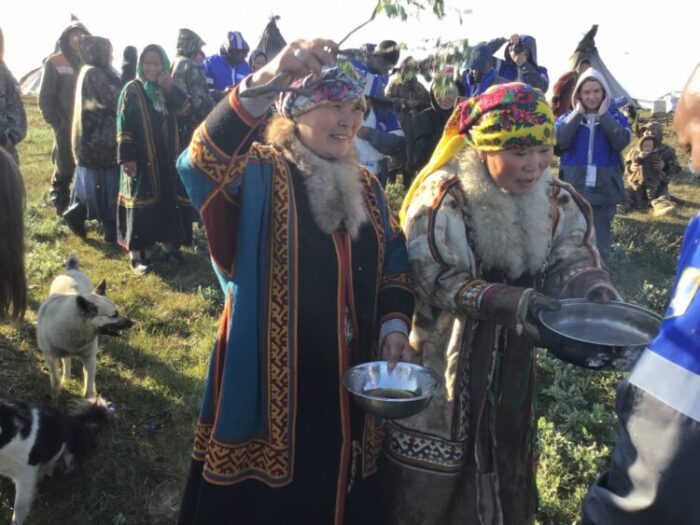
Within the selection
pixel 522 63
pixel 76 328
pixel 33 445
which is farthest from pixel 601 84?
pixel 33 445

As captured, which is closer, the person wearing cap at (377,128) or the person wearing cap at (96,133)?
the person wearing cap at (96,133)

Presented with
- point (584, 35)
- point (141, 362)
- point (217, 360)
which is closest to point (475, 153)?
point (217, 360)

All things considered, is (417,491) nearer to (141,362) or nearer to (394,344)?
(394,344)

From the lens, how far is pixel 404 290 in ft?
8.20

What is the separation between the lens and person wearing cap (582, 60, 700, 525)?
1.16m

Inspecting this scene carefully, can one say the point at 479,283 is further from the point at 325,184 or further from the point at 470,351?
the point at 325,184

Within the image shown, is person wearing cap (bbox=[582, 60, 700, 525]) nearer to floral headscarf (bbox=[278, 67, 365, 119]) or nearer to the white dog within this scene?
floral headscarf (bbox=[278, 67, 365, 119])

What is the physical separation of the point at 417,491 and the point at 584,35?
41.1 ft

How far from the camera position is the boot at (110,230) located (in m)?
7.42

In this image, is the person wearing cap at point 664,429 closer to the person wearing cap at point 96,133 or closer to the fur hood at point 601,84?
the fur hood at point 601,84

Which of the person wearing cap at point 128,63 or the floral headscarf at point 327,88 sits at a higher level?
the person wearing cap at point 128,63

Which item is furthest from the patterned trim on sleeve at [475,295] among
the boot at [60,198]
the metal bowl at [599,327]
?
the boot at [60,198]

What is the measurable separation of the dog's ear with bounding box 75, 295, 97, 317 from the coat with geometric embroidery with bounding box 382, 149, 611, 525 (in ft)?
8.00

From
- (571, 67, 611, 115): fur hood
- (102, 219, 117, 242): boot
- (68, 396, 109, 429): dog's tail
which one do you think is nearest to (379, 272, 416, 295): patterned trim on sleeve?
(68, 396, 109, 429): dog's tail
